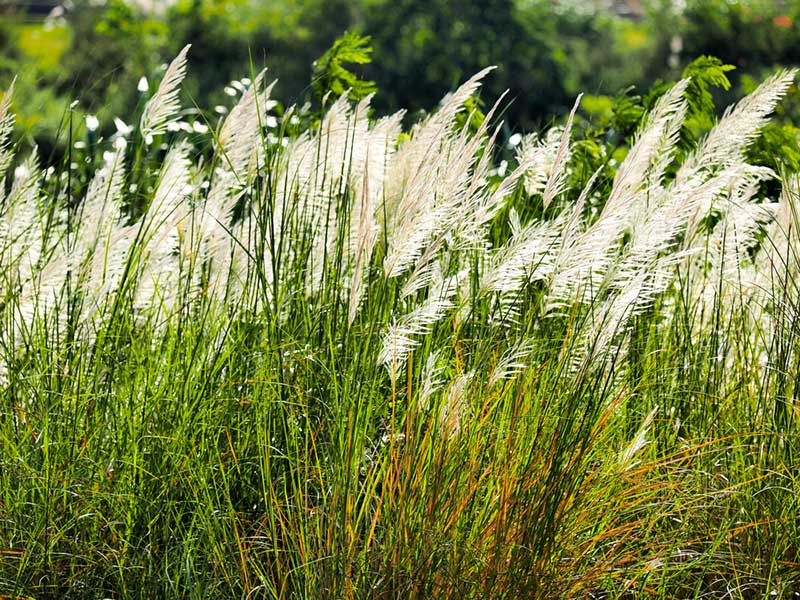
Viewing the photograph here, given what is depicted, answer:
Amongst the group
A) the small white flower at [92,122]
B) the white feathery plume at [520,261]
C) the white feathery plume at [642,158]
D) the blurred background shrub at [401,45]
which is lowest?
the blurred background shrub at [401,45]

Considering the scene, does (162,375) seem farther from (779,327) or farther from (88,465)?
(779,327)

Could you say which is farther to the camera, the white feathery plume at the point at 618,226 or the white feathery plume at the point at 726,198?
the white feathery plume at the point at 726,198

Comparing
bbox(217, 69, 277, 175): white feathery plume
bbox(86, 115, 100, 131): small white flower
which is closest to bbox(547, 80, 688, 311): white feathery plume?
bbox(217, 69, 277, 175): white feathery plume

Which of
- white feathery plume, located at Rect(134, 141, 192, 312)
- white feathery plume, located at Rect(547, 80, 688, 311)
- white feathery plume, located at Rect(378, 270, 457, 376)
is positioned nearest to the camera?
white feathery plume, located at Rect(378, 270, 457, 376)

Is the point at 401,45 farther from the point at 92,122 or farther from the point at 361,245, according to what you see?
the point at 361,245

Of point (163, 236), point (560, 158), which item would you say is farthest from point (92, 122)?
point (560, 158)

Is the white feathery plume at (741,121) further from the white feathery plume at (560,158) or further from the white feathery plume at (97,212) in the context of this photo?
the white feathery plume at (97,212)

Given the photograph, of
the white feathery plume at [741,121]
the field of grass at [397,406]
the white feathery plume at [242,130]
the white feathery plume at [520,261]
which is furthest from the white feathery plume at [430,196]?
the white feathery plume at [741,121]

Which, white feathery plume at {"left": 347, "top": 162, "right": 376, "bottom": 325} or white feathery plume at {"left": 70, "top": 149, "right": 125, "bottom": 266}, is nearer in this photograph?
white feathery plume at {"left": 347, "top": 162, "right": 376, "bottom": 325}

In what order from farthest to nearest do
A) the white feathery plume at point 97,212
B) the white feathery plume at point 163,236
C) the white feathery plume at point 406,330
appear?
the white feathery plume at point 97,212 < the white feathery plume at point 163,236 < the white feathery plume at point 406,330

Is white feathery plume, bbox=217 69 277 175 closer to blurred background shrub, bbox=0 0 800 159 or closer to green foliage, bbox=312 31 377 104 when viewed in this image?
green foliage, bbox=312 31 377 104

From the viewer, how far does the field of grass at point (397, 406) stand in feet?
6.61

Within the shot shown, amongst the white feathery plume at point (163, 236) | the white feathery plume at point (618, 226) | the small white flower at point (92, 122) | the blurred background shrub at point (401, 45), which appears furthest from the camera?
the blurred background shrub at point (401, 45)

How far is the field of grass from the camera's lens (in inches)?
79.4
